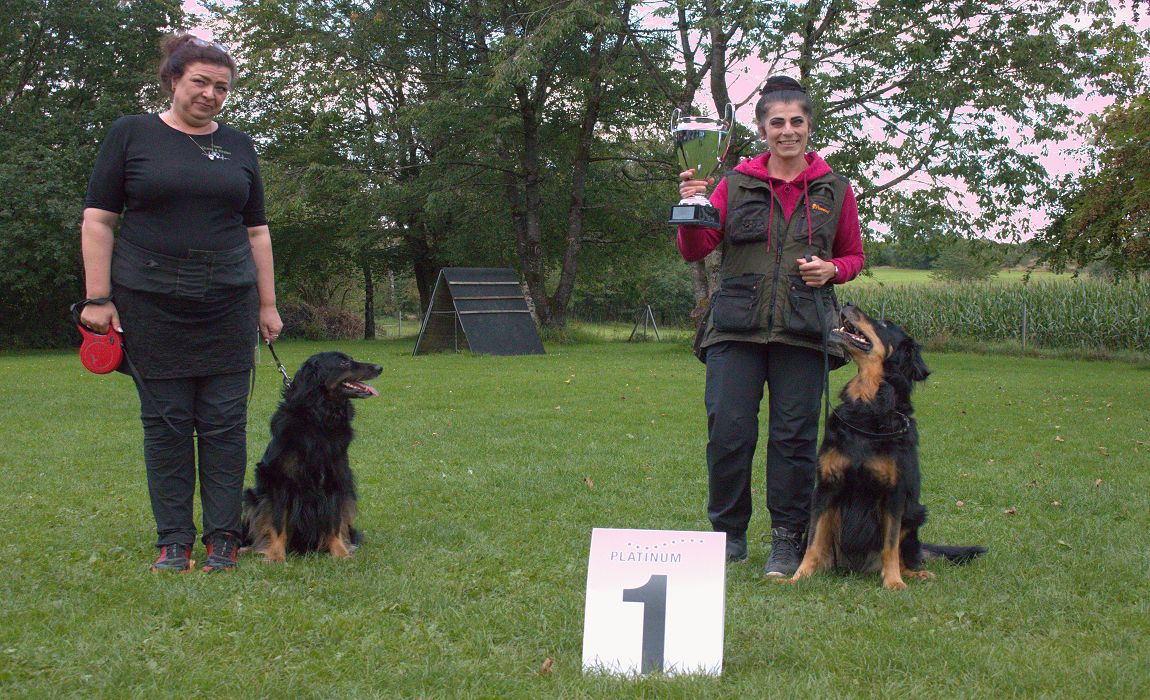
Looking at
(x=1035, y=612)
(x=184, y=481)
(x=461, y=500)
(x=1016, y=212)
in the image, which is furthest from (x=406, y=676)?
(x=1016, y=212)

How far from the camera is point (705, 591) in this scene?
108 inches

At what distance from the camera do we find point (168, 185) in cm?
352

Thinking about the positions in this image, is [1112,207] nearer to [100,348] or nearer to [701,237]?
[701,237]

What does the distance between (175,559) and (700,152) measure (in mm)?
2637

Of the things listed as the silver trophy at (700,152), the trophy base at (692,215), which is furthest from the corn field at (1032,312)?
the trophy base at (692,215)

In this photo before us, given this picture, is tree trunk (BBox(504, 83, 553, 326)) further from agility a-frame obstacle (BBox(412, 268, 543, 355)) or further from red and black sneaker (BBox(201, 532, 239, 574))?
red and black sneaker (BBox(201, 532, 239, 574))

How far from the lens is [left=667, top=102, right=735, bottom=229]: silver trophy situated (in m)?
3.56

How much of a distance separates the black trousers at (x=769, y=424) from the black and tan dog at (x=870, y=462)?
0.16m

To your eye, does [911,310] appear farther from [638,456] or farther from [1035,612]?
[1035,612]

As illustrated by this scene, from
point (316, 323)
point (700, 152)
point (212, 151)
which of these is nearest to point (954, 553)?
point (700, 152)

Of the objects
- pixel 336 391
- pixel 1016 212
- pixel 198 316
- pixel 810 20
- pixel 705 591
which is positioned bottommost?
pixel 705 591

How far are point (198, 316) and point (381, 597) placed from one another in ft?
4.29

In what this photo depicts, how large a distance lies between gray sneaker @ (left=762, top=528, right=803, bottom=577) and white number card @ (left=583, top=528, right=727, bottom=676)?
1091 mm

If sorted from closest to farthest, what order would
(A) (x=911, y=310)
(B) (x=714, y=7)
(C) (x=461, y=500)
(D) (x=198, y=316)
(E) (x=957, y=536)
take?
(D) (x=198, y=316), (E) (x=957, y=536), (C) (x=461, y=500), (B) (x=714, y=7), (A) (x=911, y=310)
